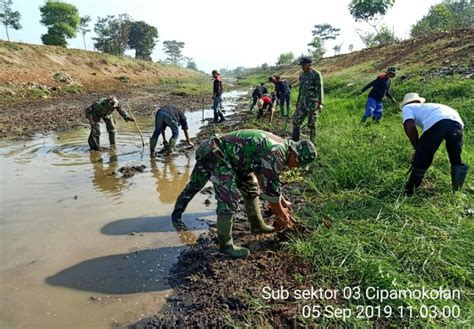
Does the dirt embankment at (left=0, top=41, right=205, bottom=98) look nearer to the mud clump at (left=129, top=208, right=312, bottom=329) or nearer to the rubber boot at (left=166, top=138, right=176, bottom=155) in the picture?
the rubber boot at (left=166, top=138, right=176, bottom=155)

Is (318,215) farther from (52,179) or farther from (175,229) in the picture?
(52,179)

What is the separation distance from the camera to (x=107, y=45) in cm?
5078

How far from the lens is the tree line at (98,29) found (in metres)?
37.8

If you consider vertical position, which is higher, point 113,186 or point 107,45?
point 107,45

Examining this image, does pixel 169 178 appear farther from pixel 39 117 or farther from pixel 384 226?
pixel 39 117

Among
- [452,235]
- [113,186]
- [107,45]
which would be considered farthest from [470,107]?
[107,45]

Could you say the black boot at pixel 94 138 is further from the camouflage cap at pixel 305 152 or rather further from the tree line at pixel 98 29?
the tree line at pixel 98 29

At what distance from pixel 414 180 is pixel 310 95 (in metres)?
3.18

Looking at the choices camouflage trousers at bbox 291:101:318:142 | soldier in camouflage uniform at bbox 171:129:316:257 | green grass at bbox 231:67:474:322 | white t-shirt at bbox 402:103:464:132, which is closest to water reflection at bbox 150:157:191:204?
green grass at bbox 231:67:474:322

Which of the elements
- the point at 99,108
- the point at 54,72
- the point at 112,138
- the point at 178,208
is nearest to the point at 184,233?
the point at 178,208

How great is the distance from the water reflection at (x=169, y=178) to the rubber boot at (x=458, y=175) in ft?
12.0

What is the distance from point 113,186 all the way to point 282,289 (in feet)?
12.5

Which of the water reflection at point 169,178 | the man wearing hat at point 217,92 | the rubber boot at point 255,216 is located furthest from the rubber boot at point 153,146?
the man wearing hat at point 217,92

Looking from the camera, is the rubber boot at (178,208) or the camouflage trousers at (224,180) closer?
the camouflage trousers at (224,180)
